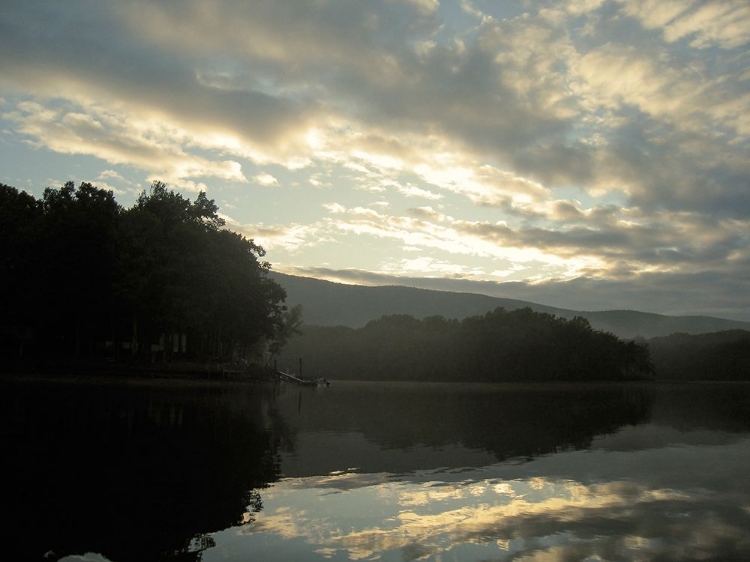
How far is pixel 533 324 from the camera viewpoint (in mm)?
130750

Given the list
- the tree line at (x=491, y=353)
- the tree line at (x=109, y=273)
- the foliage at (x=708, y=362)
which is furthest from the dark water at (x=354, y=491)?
the foliage at (x=708, y=362)

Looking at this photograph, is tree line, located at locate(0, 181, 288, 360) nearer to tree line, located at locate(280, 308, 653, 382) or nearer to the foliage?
tree line, located at locate(280, 308, 653, 382)

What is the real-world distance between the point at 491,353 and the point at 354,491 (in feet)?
375

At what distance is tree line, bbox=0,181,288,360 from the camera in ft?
179

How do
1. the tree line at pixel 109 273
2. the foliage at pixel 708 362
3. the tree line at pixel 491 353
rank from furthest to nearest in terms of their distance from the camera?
the foliage at pixel 708 362 → the tree line at pixel 491 353 → the tree line at pixel 109 273

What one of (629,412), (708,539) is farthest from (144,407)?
(629,412)

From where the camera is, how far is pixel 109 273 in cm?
5494

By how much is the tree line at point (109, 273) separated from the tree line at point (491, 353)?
68.9m

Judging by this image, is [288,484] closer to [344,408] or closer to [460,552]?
[460,552]

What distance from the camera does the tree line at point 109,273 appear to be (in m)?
54.6

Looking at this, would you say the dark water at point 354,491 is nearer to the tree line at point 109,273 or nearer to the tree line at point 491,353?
the tree line at point 109,273

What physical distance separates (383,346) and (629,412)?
100m

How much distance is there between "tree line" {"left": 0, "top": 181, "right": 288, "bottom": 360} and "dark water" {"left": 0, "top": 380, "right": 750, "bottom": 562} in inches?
1079

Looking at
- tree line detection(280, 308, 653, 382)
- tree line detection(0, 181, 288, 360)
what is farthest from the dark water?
tree line detection(280, 308, 653, 382)
